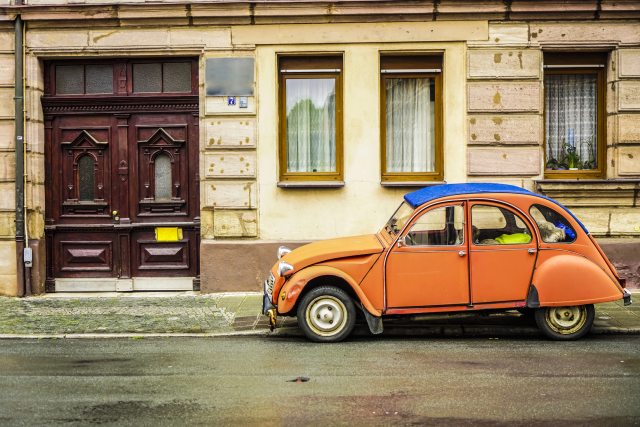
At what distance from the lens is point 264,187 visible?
12867 mm

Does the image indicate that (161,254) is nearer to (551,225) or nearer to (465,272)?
(465,272)

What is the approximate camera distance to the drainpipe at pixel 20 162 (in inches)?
501

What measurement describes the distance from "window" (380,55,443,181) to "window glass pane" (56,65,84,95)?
491 cm

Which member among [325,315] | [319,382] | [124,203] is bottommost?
[319,382]

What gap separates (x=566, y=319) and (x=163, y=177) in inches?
275

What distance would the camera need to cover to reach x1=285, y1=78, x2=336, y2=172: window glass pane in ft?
43.2

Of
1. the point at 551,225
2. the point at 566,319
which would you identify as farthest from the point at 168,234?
the point at 566,319

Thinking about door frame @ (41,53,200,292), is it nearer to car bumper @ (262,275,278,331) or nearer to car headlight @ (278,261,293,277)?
car bumper @ (262,275,278,331)

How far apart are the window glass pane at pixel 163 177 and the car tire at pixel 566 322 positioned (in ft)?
21.8

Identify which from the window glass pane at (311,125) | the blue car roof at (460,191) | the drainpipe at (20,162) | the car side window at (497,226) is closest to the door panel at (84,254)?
the drainpipe at (20,162)

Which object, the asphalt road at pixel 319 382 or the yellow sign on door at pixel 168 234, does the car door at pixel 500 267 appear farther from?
the yellow sign on door at pixel 168 234

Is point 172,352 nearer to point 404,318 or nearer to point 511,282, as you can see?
point 404,318

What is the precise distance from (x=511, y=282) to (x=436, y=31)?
17.2ft

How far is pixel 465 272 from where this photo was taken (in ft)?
29.5
